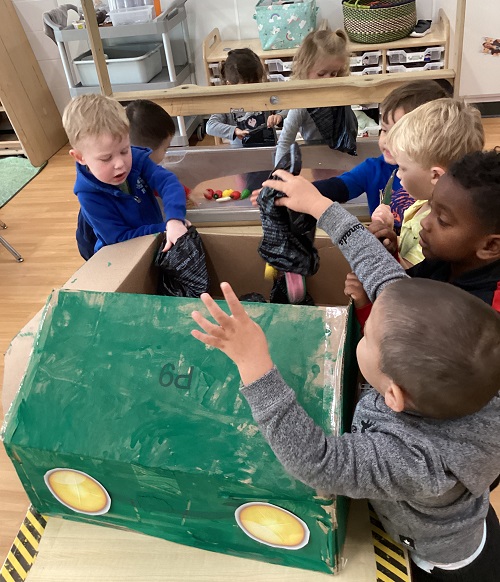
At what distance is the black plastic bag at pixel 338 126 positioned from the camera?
1746mm

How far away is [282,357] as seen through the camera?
0.70 metres

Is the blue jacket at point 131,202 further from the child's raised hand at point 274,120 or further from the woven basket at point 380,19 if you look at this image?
the woven basket at point 380,19

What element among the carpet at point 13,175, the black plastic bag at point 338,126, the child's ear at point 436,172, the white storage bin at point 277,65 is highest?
the child's ear at point 436,172

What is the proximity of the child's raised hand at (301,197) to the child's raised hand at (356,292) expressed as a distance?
0.39 ft

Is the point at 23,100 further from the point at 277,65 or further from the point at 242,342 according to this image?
the point at 242,342

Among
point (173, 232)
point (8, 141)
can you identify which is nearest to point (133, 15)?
point (8, 141)

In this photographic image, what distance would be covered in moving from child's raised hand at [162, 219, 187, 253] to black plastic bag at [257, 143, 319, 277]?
221 mm

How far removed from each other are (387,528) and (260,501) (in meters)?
0.20

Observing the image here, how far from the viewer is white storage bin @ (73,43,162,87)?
10.3 feet

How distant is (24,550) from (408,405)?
61cm

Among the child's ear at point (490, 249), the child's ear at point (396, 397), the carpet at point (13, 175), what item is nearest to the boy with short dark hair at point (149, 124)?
the child's ear at point (490, 249)

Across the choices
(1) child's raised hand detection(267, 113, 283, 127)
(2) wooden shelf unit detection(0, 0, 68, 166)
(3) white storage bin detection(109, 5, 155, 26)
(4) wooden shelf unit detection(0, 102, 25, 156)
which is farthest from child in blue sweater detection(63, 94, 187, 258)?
(4) wooden shelf unit detection(0, 102, 25, 156)

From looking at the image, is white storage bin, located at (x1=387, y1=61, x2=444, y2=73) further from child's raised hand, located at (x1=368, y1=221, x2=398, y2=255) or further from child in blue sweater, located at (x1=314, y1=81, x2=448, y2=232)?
child's raised hand, located at (x1=368, y1=221, x2=398, y2=255)

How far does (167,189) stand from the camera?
1.28 metres
